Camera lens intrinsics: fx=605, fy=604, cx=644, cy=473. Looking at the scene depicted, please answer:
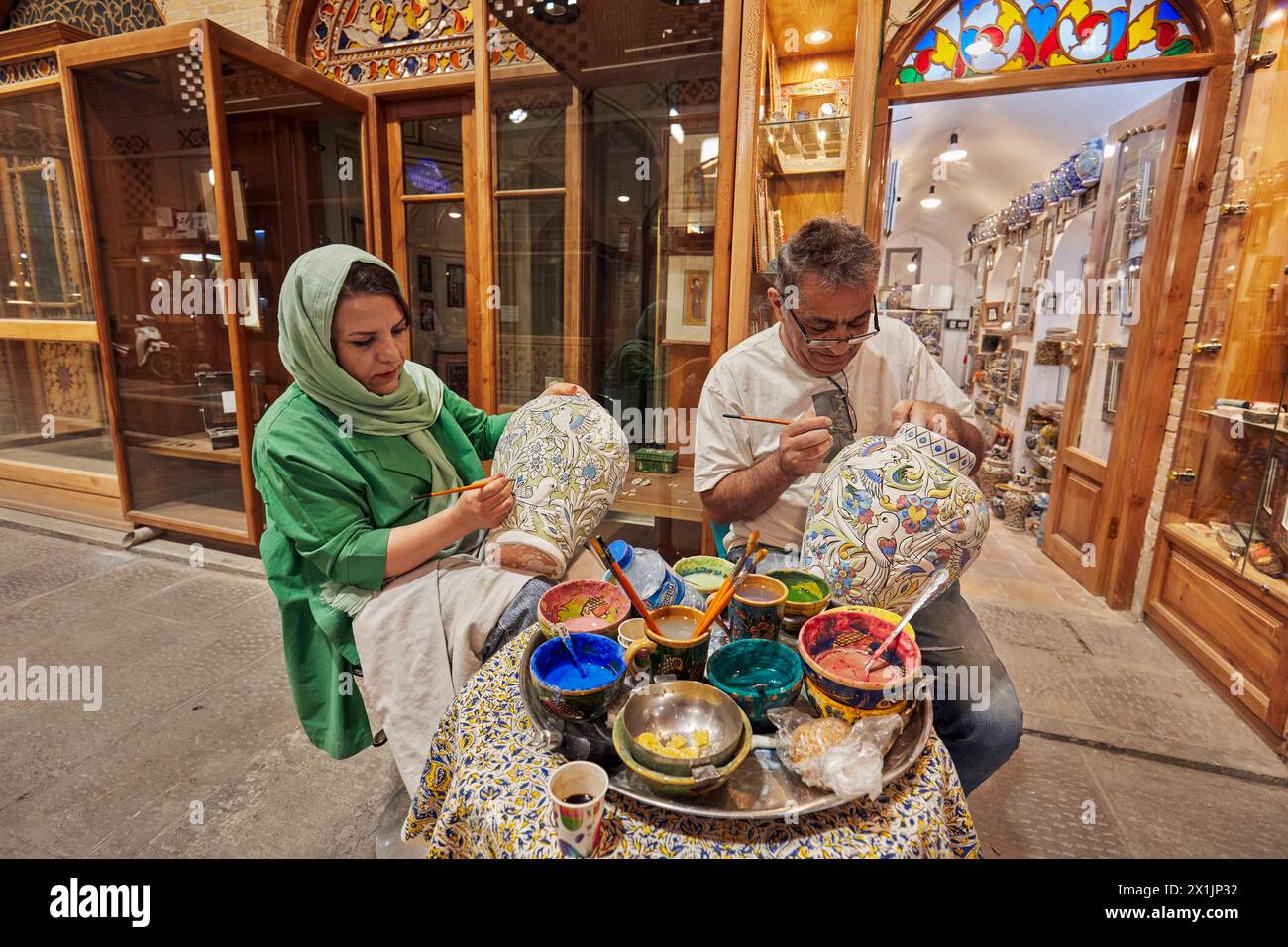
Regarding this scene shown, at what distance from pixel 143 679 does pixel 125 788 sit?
73 centimetres

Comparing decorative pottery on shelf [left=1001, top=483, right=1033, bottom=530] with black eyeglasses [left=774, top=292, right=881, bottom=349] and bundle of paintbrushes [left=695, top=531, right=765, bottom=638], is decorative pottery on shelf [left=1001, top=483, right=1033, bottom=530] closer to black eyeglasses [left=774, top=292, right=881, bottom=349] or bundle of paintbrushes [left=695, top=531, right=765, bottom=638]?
black eyeglasses [left=774, top=292, right=881, bottom=349]

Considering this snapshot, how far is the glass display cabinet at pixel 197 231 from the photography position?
3350mm

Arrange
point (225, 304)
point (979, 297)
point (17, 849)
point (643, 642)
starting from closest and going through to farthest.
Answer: point (643, 642) < point (17, 849) < point (225, 304) < point (979, 297)

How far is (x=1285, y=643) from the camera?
2.28 metres

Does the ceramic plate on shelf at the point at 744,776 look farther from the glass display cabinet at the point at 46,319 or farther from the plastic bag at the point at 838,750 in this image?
the glass display cabinet at the point at 46,319

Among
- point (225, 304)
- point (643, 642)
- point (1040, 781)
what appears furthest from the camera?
point (225, 304)

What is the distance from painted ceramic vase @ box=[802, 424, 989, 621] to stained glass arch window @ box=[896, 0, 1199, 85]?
2545 mm

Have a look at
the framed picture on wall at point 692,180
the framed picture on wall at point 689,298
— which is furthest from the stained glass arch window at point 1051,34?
the framed picture on wall at point 689,298

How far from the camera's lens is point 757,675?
42.0 inches

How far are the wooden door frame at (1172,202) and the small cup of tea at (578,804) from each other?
277 cm

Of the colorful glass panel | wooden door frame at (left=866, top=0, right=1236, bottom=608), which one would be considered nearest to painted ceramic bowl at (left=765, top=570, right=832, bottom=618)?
wooden door frame at (left=866, top=0, right=1236, bottom=608)

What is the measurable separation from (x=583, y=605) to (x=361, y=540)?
58 cm
